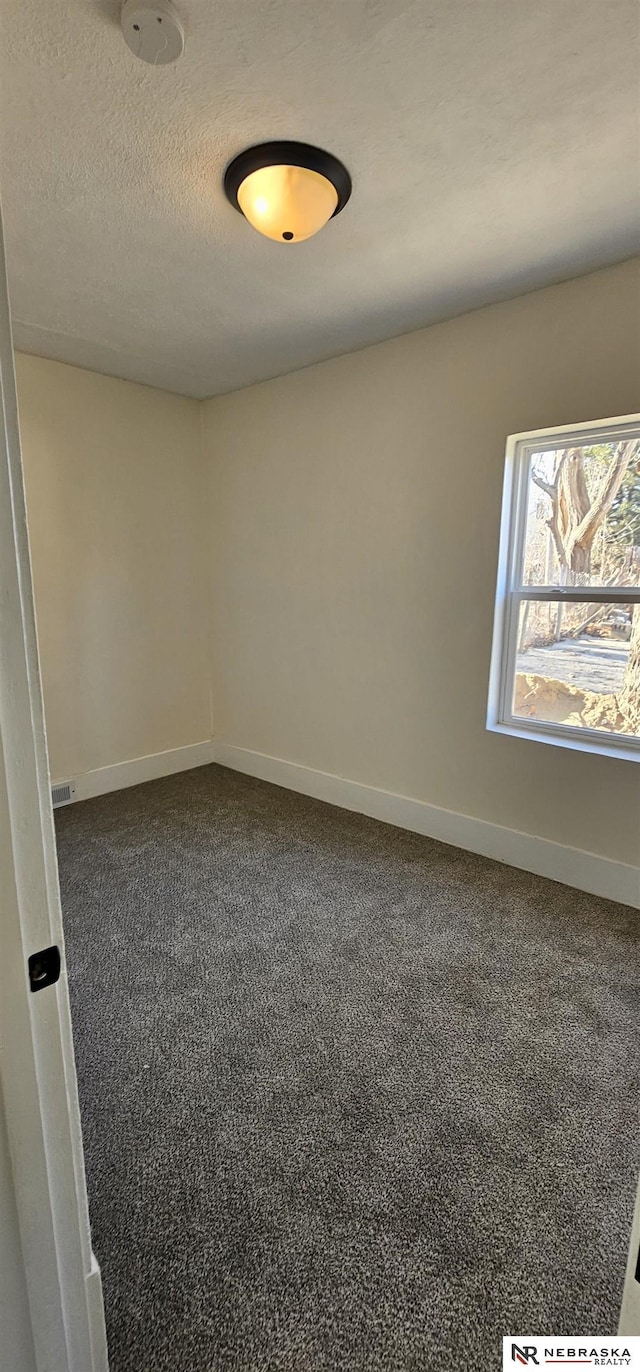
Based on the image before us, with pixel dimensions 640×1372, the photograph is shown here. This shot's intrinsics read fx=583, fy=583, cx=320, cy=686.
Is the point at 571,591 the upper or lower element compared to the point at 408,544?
lower

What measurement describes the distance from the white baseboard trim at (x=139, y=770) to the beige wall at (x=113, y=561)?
0.05 m

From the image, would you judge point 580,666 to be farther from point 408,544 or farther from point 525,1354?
point 525,1354

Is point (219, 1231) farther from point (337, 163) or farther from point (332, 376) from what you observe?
point (332, 376)

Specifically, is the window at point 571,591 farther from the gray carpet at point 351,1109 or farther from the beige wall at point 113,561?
the beige wall at point 113,561

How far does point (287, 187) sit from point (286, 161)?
0.05 meters

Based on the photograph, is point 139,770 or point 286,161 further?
point 139,770

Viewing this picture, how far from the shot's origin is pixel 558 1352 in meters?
1.02

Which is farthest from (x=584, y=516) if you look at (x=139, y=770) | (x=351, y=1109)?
(x=139, y=770)

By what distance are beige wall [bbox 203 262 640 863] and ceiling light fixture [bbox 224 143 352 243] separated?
3.74 feet

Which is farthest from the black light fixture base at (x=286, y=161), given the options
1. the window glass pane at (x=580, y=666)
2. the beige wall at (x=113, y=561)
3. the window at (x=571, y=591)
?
the beige wall at (x=113, y=561)

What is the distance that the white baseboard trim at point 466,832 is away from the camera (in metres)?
2.54

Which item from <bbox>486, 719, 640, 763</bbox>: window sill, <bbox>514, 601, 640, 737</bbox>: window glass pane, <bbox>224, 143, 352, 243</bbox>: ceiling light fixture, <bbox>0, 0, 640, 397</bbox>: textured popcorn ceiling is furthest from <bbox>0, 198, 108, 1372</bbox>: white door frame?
<bbox>514, 601, 640, 737</bbox>: window glass pane

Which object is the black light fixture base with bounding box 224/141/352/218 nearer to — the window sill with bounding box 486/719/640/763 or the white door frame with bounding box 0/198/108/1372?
the white door frame with bounding box 0/198/108/1372

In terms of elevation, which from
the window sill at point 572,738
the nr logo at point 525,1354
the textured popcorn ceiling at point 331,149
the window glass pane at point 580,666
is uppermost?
the textured popcorn ceiling at point 331,149
